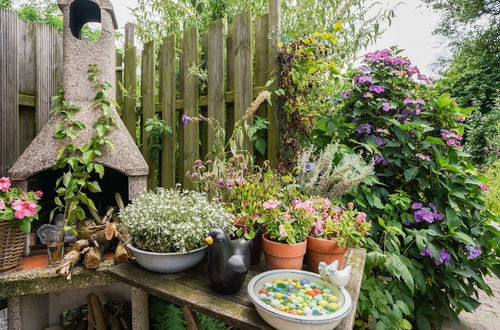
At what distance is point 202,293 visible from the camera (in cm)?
106

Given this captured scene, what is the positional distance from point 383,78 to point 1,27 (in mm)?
2904

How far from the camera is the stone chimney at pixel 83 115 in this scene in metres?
1.68

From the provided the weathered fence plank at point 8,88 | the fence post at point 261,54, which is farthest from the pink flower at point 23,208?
the fence post at point 261,54

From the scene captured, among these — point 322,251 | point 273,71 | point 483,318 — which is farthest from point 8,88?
point 483,318

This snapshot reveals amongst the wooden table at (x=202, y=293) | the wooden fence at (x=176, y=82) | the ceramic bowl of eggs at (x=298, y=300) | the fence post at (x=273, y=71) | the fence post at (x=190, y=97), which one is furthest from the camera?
the fence post at (x=190, y=97)

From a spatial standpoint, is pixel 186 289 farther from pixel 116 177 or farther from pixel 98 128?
pixel 116 177

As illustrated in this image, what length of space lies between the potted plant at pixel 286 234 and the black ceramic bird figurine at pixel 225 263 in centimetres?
16

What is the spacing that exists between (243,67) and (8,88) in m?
1.85

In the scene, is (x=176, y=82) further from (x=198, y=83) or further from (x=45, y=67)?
(x=45, y=67)

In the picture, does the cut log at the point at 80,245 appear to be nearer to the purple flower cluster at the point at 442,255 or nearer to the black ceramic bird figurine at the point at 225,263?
the black ceramic bird figurine at the point at 225,263

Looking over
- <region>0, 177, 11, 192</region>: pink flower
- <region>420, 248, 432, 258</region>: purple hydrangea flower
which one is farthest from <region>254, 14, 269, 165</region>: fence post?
<region>0, 177, 11, 192</region>: pink flower

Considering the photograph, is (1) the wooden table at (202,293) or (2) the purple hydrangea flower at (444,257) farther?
(2) the purple hydrangea flower at (444,257)

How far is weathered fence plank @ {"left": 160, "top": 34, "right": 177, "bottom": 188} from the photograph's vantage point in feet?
7.77

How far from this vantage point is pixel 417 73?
1892 mm
